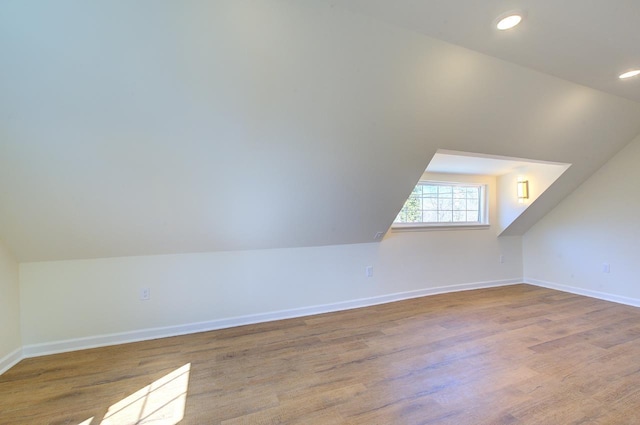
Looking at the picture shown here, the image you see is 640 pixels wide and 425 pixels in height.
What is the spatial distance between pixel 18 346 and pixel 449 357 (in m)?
3.62

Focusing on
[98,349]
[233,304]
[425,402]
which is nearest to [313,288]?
[233,304]

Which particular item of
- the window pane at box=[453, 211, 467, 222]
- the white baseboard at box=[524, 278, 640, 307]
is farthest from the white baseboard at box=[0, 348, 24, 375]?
the white baseboard at box=[524, 278, 640, 307]

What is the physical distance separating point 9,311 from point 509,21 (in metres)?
4.19

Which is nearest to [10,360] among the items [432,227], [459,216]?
[432,227]

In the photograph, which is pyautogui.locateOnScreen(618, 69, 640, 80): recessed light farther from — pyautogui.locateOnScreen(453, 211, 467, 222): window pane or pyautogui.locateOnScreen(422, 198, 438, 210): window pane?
pyautogui.locateOnScreen(453, 211, 467, 222): window pane

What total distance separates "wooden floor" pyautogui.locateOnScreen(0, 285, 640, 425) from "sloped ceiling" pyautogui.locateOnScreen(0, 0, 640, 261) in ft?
3.19

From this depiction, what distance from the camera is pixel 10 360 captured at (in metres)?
2.34

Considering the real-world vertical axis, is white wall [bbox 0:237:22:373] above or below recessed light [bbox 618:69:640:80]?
below

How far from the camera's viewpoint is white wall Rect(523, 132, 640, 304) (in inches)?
143

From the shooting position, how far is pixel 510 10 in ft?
5.27

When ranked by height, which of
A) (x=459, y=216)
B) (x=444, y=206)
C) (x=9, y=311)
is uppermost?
(x=444, y=206)

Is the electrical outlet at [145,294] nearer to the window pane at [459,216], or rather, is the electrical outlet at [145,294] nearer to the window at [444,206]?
the window at [444,206]

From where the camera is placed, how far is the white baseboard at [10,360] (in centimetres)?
226

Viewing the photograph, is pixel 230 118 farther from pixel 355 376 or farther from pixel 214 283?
pixel 355 376
